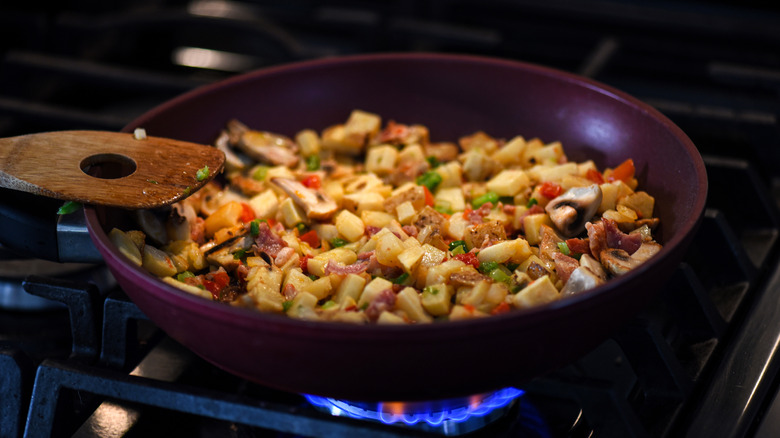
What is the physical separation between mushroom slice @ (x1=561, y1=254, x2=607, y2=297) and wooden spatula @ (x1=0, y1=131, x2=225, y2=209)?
57cm

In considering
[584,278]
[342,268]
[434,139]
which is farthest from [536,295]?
[434,139]

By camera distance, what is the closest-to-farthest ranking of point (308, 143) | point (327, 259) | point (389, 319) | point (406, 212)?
point (389, 319)
point (327, 259)
point (406, 212)
point (308, 143)

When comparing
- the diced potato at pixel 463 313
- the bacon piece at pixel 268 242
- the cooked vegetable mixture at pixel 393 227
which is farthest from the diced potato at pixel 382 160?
the diced potato at pixel 463 313

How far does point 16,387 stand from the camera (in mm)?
974

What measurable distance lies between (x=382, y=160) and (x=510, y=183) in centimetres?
28

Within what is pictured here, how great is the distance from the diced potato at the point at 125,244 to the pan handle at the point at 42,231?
6 centimetres

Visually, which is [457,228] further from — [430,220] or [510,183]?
[510,183]

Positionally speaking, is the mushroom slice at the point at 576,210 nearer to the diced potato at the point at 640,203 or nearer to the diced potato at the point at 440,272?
the diced potato at the point at 640,203

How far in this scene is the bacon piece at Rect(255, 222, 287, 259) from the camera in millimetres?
1116

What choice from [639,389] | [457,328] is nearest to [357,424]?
[457,328]

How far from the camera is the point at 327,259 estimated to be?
1.08 m

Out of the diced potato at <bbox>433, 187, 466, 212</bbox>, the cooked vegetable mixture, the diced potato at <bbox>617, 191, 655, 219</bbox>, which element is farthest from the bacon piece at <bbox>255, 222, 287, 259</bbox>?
the diced potato at <bbox>617, 191, 655, 219</bbox>

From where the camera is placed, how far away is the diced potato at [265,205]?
48.7 inches

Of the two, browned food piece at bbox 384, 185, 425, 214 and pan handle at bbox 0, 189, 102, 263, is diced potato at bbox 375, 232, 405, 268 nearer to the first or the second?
browned food piece at bbox 384, 185, 425, 214
